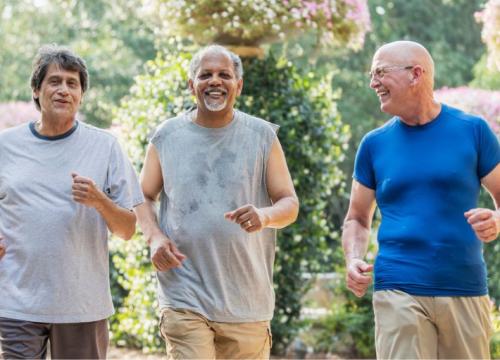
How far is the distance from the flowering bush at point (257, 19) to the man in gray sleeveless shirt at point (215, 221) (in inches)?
125

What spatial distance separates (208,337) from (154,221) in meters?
0.59

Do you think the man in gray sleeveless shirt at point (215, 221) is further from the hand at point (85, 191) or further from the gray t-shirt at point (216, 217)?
the hand at point (85, 191)

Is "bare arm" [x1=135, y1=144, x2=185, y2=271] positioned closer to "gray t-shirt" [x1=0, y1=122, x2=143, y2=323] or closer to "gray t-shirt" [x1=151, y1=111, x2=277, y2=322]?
"gray t-shirt" [x1=151, y1=111, x2=277, y2=322]

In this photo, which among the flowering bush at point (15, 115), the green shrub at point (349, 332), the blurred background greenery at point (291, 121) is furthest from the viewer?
the flowering bush at point (15, 115)

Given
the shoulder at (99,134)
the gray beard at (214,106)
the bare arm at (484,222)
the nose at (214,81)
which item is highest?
the nose at (214,81)

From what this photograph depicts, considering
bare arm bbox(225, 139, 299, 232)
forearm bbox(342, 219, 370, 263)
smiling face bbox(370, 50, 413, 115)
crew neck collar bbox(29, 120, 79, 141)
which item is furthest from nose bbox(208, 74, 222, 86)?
forearm bbox(342, 219, 370, 263)

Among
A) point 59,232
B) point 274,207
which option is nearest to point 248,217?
point 274,207

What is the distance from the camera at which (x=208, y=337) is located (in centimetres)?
444

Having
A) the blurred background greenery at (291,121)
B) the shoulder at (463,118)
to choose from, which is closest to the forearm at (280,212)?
the shoulder at (463,118)

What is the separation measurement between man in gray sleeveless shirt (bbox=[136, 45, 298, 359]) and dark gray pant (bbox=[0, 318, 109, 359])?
0.40m

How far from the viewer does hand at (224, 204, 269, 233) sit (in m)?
4.16

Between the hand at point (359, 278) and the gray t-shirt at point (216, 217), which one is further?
the gray t-shirt at point (216, 217)

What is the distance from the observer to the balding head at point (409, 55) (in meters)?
4.17

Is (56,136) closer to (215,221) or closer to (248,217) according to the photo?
(215,221)
